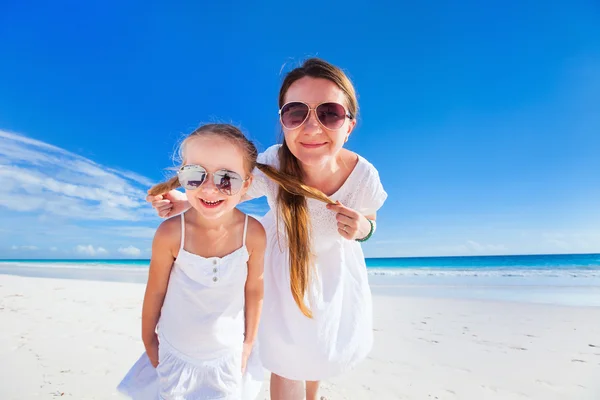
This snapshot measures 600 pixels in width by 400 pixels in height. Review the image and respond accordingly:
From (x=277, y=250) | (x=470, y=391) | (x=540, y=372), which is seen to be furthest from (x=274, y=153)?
(x=540, y=372)

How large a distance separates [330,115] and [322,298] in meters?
1.21

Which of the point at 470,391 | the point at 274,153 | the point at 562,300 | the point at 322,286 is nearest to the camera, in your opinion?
the point at 322,286

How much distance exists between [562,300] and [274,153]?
32.5 feet

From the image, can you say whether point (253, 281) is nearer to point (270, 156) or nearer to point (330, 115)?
point (270, 156)

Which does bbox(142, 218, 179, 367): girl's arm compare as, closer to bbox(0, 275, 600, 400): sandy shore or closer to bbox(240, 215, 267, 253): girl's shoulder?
bbox(240, 215, 267, 253): girl's shoulder

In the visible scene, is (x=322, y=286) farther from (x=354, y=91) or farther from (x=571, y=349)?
(x=571, y=349)

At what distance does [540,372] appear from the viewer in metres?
3.94

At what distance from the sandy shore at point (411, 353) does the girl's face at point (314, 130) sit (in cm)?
226

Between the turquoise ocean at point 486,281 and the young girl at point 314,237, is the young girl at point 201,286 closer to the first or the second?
the young girl at point 314,237

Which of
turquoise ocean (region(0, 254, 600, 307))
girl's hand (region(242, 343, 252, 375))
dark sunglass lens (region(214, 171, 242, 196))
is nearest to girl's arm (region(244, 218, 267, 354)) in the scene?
girl's hand (region(242, 343, 252, 375))

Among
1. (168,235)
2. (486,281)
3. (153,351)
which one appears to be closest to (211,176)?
(168,235)

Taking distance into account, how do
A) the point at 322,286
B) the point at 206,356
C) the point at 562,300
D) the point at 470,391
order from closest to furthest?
the point at 206,356 < the point at 322,286 < the point at 470,391 < the point at 562,300

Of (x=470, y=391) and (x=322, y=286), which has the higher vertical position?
(x=322, y=286)

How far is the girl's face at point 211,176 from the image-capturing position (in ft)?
6.40
